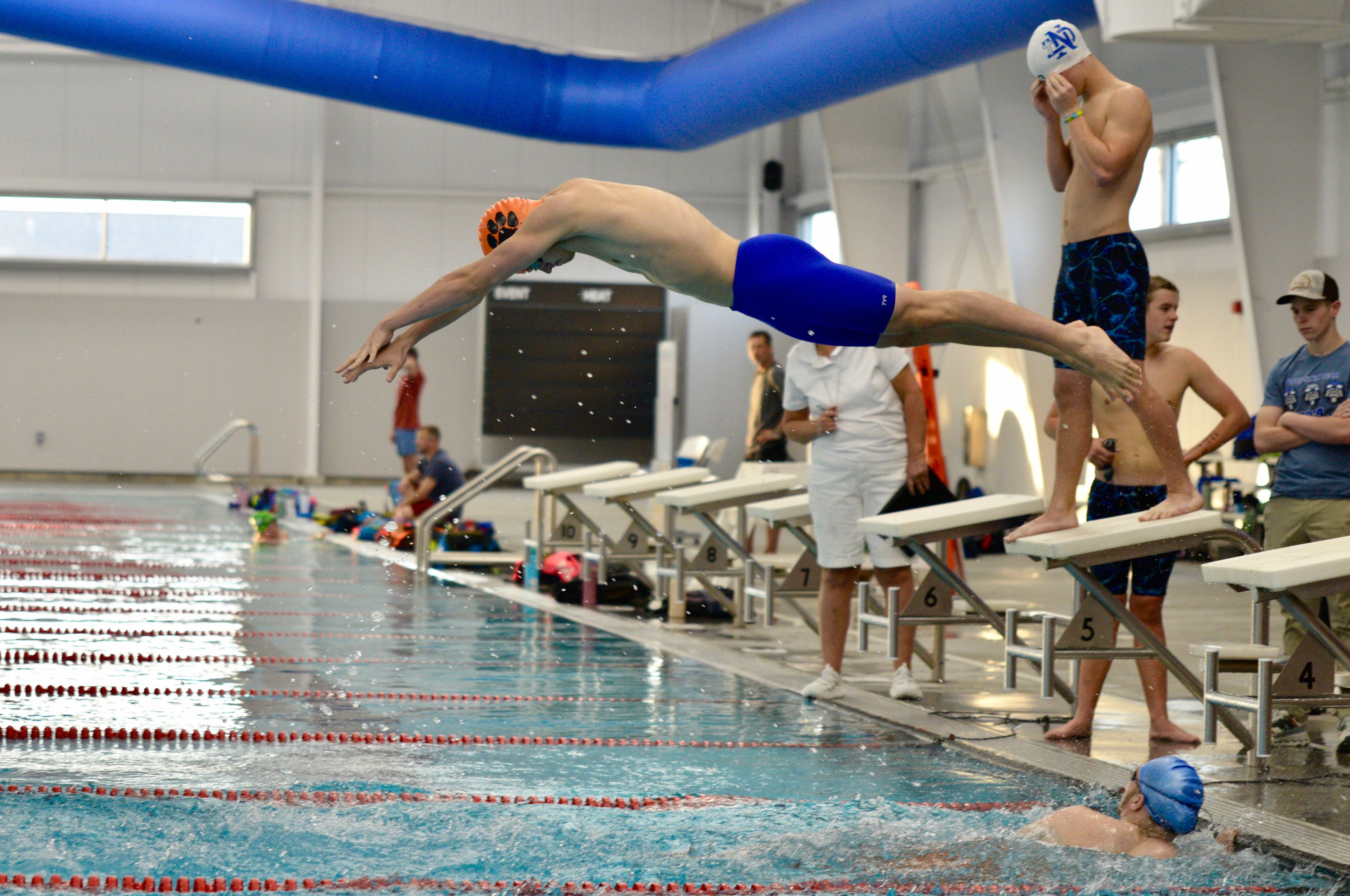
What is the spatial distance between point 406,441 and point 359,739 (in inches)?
327

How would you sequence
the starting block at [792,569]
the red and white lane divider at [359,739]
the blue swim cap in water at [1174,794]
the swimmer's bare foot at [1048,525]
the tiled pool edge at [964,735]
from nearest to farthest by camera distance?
the blue swim cap in water at [1174,794] < the tiled pool edge at [964,735] < the swimmer's bare foot at [1048,525] < the red and white lane divider at [359,739] < the starting block at [792,569]

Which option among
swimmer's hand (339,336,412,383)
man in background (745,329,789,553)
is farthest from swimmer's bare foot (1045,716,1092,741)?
man in background (745,329,789,553)

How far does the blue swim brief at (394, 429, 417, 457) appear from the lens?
12.7 meters

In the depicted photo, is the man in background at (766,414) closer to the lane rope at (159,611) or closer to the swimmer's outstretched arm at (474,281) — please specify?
the lane rope at (159,611)

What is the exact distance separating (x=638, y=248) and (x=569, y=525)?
17.1 ft

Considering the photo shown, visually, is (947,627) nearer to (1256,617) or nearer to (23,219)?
(1256,617)

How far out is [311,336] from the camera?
828 inches

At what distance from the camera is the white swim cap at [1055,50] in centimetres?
421

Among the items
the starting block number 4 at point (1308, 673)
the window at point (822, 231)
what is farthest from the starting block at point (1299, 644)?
the window at point (822, 231)

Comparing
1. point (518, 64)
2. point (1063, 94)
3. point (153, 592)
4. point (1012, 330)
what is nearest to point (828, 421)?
point (1012, 330)

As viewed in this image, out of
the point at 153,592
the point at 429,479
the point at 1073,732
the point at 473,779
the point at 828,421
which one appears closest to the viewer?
the point at 473,779

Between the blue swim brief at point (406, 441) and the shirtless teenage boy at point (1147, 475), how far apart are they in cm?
866

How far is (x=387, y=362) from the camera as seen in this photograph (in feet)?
12.0

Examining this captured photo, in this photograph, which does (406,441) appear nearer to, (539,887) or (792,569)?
(792,569)
